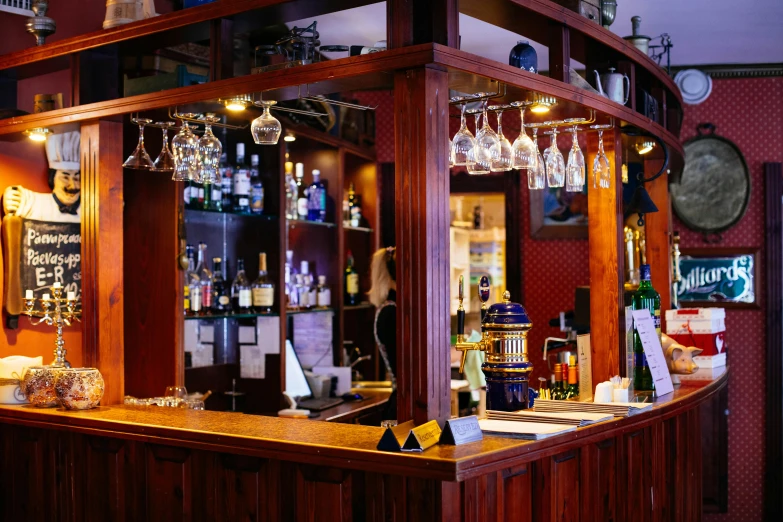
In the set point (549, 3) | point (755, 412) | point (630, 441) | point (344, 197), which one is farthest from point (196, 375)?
point (755, 412)

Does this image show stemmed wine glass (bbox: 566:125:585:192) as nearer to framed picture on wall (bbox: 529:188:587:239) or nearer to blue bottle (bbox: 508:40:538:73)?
blue bottle (bbox: 508:40:538:73)

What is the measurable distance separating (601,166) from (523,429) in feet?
5.03

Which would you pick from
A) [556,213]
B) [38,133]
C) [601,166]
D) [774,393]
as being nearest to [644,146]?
[601,166]

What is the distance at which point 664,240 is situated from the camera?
5.55 meters

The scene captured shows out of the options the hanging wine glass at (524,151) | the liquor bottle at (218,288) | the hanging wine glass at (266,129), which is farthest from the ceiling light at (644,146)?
the liquor bottle at (218,288)

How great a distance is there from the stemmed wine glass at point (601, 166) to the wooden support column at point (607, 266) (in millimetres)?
83

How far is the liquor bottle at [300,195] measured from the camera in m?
6.02

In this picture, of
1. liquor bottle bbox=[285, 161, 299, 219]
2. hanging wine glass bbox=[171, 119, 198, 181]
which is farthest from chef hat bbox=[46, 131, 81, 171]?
liquor bottle bbox=[285, 161, 299, 219]

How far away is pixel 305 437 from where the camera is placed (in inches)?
112

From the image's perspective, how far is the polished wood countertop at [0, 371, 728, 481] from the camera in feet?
8.25

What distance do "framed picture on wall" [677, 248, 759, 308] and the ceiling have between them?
1507 millimetres

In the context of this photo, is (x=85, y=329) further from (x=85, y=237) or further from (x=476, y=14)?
(x=476, y=14)

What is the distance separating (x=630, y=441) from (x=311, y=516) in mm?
1366

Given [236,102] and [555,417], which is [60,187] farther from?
[555,417]
